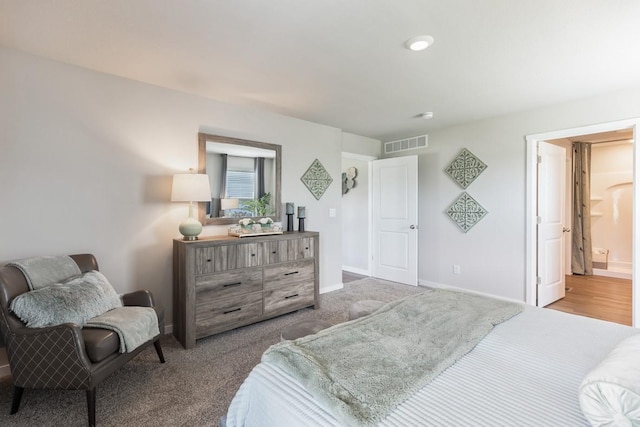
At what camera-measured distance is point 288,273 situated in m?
3.37

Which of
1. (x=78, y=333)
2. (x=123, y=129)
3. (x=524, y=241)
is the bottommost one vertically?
(x=78, y=333)

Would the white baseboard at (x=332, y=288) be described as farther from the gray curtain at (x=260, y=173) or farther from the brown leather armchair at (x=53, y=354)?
the brown leather armchair at (x=53, y=354)

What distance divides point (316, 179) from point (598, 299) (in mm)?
4049

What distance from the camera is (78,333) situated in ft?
5.59

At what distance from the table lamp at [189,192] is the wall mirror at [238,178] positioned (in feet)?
1.18

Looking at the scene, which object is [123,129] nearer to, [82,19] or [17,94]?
[17,94]

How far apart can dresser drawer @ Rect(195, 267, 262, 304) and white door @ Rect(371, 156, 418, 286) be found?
2510mm

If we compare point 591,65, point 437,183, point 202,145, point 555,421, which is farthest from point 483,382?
point 437,183

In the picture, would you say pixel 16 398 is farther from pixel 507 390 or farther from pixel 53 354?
pixel 507 390

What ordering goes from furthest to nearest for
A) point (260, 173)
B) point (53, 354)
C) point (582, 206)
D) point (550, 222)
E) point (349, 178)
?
point (349, 178), point (582, 206), point (550, 222), point (260, 173), point (53, 354)

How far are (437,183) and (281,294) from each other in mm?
2834

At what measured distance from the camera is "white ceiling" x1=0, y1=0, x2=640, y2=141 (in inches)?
69.7

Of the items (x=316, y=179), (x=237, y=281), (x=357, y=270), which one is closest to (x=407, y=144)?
(x=316, y=179)

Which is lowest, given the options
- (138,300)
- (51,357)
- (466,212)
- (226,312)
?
(226,312)
